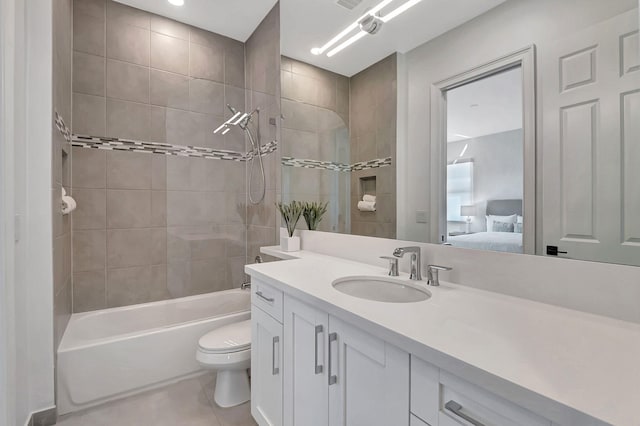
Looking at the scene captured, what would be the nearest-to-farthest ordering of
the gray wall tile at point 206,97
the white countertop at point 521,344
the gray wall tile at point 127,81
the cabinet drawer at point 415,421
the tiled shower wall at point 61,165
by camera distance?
the white countertop at point 521,344, the cabinet drawer at point 415,421, the tiled shower wall at point 61,165, the gray wall tile at point 127,81, the gray wall tile at point 206,97

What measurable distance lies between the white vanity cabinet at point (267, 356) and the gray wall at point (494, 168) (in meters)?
0.89

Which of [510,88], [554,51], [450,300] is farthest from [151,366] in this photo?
[554,51]

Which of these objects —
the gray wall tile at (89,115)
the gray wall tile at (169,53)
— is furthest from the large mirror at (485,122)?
the gray wall tile at (89,115)

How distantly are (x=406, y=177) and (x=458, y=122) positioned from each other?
1.07ft

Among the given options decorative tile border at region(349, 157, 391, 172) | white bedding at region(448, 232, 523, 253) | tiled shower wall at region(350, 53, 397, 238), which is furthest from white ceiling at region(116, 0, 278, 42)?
white bedding at region(448, 232, 523, 253)

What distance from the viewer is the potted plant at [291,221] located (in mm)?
2086

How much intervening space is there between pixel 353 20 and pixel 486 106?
1.01 meters

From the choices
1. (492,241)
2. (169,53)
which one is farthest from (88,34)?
(492,241)

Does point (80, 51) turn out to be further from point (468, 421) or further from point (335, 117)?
point (468, 421)

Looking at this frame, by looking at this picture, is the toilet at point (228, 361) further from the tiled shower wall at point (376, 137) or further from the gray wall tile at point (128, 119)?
the gray wall tile at point (128, 119)

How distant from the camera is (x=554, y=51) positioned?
938 mm

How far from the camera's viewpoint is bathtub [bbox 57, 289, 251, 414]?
172 cm

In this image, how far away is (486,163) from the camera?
1124mm

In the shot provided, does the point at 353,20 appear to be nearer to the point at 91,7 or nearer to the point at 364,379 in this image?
the point at 364,379
